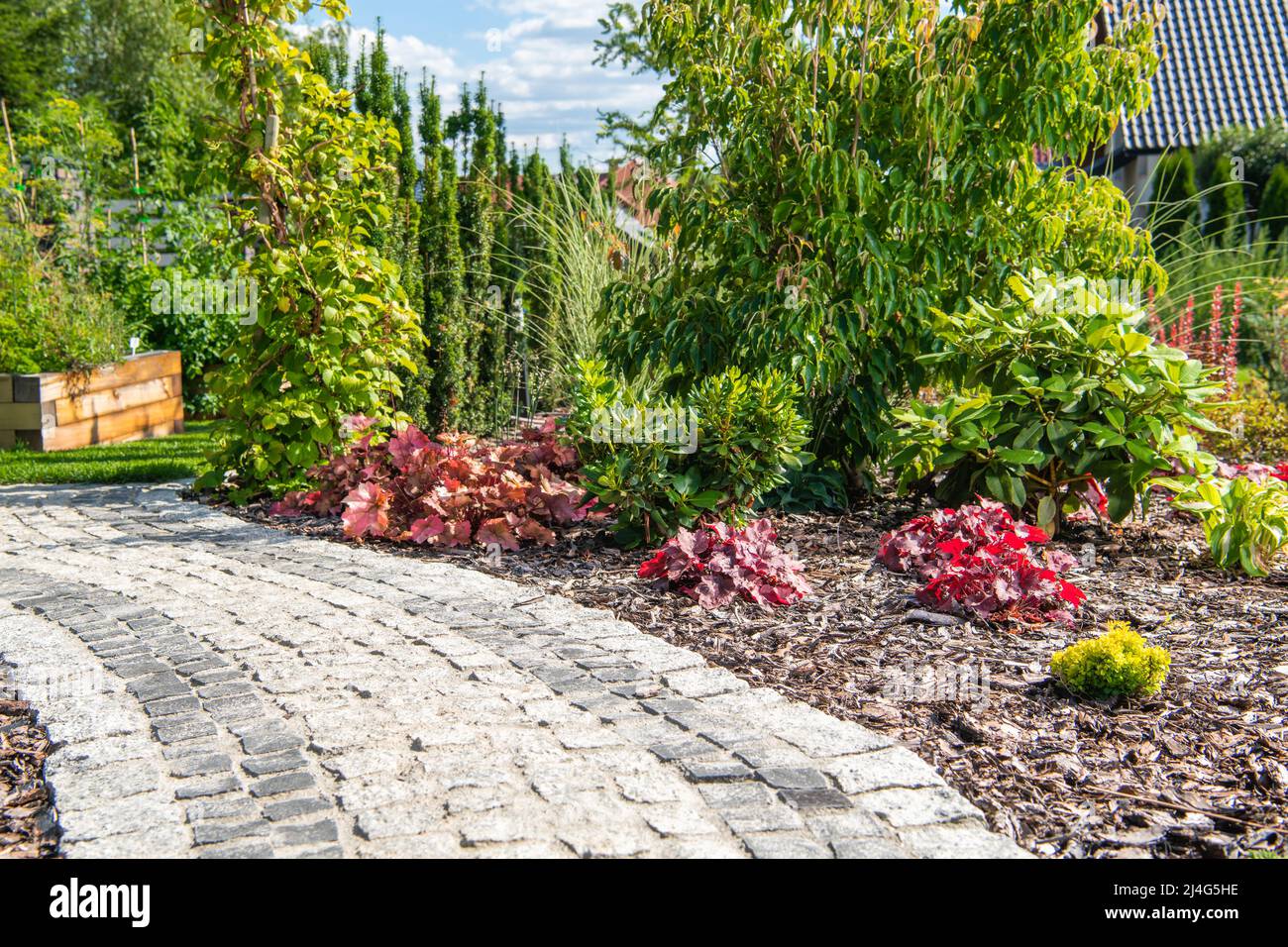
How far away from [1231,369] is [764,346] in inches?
142

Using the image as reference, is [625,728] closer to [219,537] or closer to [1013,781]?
[1013,781]

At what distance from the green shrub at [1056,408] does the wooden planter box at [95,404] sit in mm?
5091

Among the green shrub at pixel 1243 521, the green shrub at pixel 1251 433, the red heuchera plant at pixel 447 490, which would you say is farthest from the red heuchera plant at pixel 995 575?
the green shrub at pixel 1251 433

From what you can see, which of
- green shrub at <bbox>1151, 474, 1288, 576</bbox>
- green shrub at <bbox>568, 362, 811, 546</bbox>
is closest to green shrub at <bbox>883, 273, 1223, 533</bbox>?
green shrub at <bbox>1151, 474, 1288, 576</bbox>

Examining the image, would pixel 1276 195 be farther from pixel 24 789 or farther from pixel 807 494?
pixel 24 789

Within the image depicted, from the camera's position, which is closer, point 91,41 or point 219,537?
point 219,537

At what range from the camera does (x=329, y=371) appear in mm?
4961

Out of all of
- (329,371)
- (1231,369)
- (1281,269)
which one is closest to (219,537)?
(329,371)

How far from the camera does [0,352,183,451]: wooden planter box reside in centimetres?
660

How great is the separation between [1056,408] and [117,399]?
5.81 m

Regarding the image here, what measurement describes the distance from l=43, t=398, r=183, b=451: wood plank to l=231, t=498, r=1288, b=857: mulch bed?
139 inches

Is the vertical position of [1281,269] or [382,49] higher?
[382,49]

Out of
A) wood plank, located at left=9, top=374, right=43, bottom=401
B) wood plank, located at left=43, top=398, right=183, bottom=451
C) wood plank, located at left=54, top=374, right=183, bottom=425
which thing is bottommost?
wood plank, located at left=43, top=398, right=183, bottom=451

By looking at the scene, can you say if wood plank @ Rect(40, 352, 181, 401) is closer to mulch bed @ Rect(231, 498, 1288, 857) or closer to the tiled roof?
mulch bed @ Rect(231, 498, 1288, 857)
